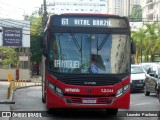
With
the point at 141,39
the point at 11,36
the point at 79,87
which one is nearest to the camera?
the point at 79,87

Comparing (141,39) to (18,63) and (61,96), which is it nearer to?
(18,63)

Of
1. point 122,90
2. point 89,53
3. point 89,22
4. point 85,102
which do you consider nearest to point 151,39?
point 89,22

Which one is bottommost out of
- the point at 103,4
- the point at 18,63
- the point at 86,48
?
the point at 18,63

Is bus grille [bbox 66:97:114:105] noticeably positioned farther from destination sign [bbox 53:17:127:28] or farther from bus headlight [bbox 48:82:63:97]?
destination sign [bbox 53:17:127:28]

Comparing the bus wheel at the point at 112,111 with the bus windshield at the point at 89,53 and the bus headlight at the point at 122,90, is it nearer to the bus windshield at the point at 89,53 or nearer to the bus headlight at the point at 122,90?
the bus headlight at the point at 122,90

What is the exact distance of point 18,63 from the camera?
169 feet

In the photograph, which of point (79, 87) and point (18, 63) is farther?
point (18, 63)

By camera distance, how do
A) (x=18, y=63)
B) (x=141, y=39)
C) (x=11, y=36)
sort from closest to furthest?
(x=11, y=36)
(x=18, y=63)
(x=141, y=39)

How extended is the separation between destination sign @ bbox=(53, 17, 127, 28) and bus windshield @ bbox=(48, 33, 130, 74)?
322mm

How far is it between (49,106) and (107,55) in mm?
2382

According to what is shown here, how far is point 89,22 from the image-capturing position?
13.3 meters

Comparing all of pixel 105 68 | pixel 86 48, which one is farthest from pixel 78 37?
pixel 105 68

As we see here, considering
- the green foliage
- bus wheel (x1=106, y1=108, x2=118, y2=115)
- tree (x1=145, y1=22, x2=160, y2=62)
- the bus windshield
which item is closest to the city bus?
the bus windshield

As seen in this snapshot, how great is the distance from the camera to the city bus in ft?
41.6
